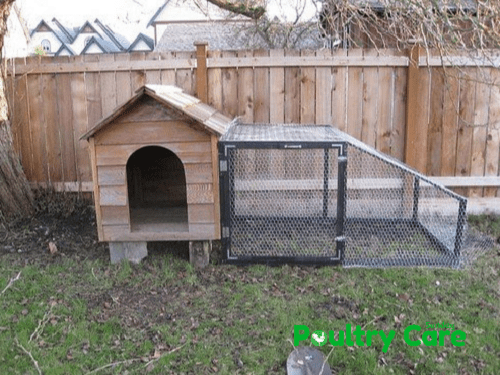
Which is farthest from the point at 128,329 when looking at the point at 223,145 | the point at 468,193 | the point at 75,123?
the point at 468,193

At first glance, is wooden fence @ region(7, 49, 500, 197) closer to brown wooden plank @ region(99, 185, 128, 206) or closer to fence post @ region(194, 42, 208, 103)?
fence post @ region(194, 42, 208, 103)

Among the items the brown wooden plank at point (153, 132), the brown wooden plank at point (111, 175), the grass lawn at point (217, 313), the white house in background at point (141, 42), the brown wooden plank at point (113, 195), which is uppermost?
the white house in background at point (141, 42)

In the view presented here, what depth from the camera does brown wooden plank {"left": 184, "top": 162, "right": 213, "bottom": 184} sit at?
3.84 metres

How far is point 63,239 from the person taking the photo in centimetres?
458

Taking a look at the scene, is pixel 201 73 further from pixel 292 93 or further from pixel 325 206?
pixel 325 206

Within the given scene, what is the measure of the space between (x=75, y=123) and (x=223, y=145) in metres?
2.30

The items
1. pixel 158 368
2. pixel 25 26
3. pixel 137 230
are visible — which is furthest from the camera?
pixel 25 26

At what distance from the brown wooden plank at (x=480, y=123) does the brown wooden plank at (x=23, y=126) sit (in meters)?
4.76

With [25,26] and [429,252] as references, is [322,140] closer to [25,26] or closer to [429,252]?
[429,252]

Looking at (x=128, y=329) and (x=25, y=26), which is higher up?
(x=25, y=26)

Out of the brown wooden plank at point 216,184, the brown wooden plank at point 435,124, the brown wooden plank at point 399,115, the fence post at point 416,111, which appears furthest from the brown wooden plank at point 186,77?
the brown wooden plank at point 435,124

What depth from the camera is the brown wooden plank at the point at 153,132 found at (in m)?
3.78

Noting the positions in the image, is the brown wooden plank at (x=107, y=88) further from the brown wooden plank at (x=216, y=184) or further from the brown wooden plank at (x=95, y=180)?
the brown wooden plank at (x=216, y=184)

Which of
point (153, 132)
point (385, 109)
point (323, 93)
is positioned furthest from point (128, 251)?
point (385, 109)
